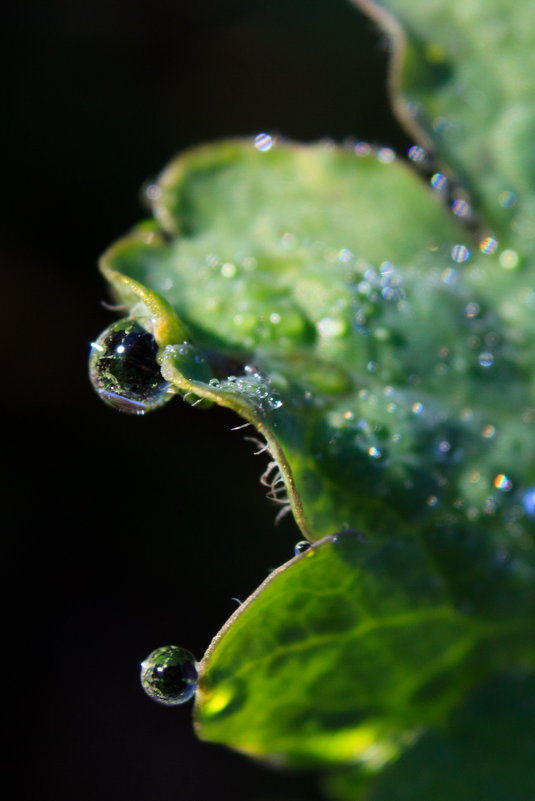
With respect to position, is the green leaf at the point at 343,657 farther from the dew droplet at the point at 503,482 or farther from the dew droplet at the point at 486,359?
the dew droplet at the point at 486,359

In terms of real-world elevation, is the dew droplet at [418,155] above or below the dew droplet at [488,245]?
above

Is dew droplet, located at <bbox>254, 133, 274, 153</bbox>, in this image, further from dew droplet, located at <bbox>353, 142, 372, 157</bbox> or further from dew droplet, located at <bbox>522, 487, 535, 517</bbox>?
dew droplet, located at <bbox>522, 487, 535, 517</bbox>

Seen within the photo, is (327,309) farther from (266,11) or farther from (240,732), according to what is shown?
(266,11)

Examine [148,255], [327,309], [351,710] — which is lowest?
[351,710]

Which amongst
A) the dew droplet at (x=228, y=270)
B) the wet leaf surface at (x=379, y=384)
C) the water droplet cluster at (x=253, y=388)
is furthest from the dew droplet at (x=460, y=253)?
the water droplet cluster at (x=253, y=388)

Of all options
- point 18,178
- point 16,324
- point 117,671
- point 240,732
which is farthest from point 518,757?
point 18,178

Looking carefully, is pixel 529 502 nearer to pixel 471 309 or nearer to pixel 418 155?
pixel 471 309

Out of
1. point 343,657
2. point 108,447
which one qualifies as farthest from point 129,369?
point 108,447

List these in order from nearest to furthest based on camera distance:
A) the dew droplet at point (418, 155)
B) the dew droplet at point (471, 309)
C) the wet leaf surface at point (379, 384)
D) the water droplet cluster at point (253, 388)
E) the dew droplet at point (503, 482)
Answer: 1. the water droplet cluster at point (253, 388)
2. the wet leaf surface at point (379, 384)
3. the dew droplet at point (503, 482)
4. the dew droplet at point (471, 309)
5. the dew droplet at point (418, 155)
